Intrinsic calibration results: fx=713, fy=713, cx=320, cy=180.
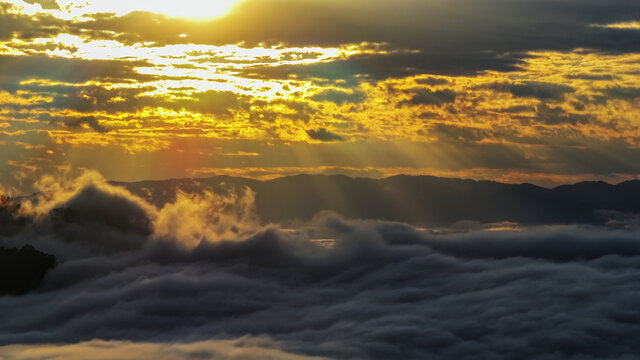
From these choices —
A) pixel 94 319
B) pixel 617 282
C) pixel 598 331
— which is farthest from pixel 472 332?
pixel 94 319

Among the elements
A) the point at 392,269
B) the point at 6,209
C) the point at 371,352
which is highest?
the point at 6,209

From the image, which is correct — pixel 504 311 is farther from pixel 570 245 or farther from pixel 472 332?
pixel 570 245

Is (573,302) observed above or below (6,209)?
below

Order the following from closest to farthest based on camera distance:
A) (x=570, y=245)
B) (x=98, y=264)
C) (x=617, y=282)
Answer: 1. (x=617, y=282)
2. (x=98, y=264)
3. (x=570, y=245)

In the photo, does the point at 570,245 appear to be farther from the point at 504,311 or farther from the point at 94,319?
the point at 94,319

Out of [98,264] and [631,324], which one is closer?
[631,324]

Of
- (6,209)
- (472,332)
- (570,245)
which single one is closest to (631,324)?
(472,332)

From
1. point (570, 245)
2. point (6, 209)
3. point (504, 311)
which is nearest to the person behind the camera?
point (504, 311)

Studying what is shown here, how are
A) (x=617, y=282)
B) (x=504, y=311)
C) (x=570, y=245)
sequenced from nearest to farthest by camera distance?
(x=504, y=311), (x=617, y=282), (x=570, y=245)

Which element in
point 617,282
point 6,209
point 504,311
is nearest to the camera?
point 504,311
